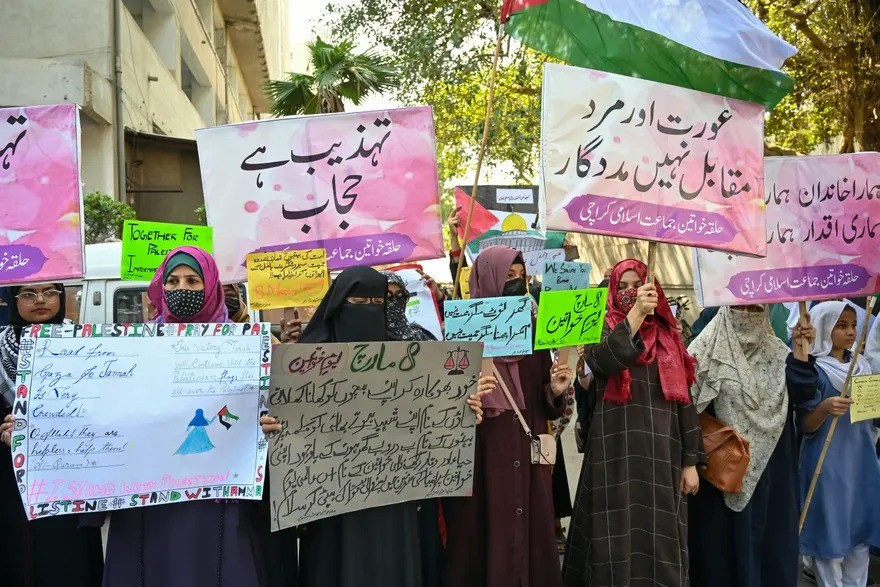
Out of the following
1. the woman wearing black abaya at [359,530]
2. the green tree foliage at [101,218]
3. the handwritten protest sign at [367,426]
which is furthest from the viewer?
the green tree foliage at [101,218]

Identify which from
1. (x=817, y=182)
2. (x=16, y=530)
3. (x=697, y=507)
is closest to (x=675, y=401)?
(x=697, y=507)

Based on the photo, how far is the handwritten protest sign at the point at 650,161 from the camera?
335cm

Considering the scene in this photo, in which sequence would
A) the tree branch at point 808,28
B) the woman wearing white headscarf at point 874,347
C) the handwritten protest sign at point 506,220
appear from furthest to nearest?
the tree branch at point 808,28
the handwritten protest sign at point 506,220
the woman wearing white headscarf at point 874,347

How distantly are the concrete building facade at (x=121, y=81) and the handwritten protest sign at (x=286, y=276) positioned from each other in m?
6.81

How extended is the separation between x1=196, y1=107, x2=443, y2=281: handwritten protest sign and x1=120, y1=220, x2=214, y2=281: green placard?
41 cm

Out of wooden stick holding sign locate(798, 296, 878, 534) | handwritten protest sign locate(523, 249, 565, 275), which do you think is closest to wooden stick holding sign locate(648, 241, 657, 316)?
wooden stick holding sign locate(798, 296, 878, 534)

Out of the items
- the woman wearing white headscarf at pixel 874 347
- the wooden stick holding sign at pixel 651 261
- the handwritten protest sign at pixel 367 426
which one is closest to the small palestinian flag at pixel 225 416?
the handwritten protest sign at pixel 367 426

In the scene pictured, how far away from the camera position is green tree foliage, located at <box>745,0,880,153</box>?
9.56 meters

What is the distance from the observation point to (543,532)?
357cm

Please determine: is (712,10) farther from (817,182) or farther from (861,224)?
(861,224)

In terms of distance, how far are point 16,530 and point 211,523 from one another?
37.3 inches

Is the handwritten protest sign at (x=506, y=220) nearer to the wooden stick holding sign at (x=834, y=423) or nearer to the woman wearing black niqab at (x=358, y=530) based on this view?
the wooden stick holding sign at (x=834, y=423)

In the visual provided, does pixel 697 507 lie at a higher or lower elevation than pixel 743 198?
lower

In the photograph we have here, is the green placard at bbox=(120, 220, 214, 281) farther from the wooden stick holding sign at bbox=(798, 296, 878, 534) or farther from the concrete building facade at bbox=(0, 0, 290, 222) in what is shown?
the concrete building facade at bbox=(0, 0, 290, 222)
